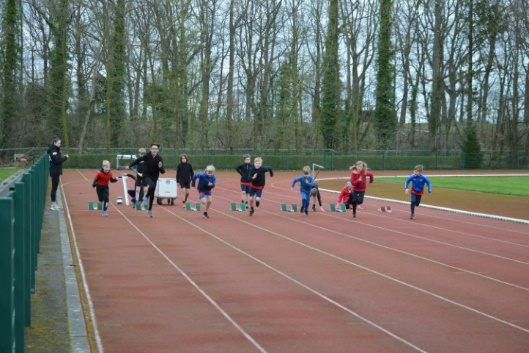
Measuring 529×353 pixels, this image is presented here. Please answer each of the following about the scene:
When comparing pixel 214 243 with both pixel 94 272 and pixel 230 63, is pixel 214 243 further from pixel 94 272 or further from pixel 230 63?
pixel 230 63

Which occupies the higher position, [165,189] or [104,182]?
[104,182]

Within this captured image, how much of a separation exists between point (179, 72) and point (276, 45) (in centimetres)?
1128

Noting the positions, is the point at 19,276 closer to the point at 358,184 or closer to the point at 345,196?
the point at 358,184

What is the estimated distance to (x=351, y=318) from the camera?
9.88 meters

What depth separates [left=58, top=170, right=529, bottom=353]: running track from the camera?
885cm

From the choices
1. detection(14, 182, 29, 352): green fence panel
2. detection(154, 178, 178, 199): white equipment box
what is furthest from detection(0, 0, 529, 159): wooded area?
detection(14, 182, 29, 352): green fence panel

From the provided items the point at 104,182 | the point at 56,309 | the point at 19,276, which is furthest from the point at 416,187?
the point at 19,276

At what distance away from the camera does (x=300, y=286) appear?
12008mm

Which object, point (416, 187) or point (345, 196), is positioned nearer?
point (416, 187)

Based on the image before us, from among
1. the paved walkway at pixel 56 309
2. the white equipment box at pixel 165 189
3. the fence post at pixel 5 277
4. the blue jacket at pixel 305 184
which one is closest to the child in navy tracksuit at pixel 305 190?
the blue jacket at pixel 305 184

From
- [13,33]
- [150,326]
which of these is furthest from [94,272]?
[13,33]

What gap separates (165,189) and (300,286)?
54.5ft

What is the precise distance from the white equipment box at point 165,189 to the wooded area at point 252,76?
1354 inches

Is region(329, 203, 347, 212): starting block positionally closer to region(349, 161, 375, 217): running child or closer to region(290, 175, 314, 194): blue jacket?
region(349, 161, 375, 217): running child
